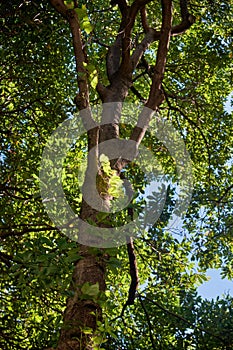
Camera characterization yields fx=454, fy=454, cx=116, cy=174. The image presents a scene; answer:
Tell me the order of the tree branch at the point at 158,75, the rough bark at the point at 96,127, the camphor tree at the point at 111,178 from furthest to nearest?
the tree branch at the point at 158,75 → the camphor tree at the point at 111,178 → the rough bark at the point at 96,127

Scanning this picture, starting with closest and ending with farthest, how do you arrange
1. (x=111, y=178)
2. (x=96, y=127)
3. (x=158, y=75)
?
(x=111, y=178), (x=96, y=127), (x=158, y=75)

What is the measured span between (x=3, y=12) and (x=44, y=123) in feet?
8.02

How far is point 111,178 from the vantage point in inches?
154

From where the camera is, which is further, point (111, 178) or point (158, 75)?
point (158, 75)

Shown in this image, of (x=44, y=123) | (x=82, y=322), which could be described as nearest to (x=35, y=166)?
(x=44, y=123)

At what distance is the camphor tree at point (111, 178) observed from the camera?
13.8ft

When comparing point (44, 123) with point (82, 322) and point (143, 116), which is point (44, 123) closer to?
point (143, 116)

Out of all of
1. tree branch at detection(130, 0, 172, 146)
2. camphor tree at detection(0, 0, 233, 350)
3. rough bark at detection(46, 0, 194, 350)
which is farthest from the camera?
tree branch at detection(130, 0, 172, 146)

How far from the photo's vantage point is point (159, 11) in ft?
36.5

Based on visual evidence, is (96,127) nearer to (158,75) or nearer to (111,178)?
(111,178)

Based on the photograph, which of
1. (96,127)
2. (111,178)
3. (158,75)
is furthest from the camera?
(158,75)

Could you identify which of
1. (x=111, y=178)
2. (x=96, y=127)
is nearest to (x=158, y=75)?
(x=96, y=127)

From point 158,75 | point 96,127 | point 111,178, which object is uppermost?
point 158,75

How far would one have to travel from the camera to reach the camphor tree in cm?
420
